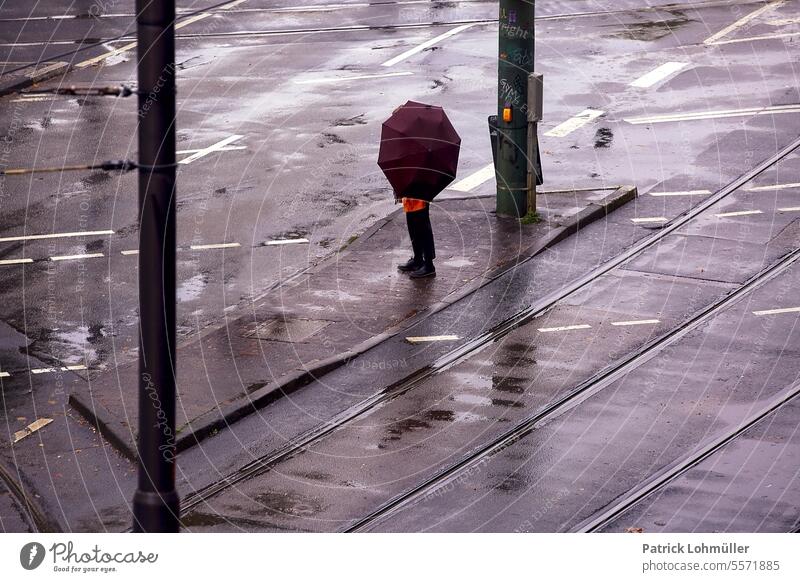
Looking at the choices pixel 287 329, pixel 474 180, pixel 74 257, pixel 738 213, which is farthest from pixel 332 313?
pixel 738 213

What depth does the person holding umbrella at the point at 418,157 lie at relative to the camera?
1602 cm

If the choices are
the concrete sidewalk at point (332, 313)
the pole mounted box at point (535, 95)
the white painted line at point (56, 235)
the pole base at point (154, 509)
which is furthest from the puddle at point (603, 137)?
the pole base at point (154, 509)

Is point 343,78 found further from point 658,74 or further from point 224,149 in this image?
point 658,74

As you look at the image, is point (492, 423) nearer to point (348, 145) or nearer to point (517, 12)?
point (517, 12)

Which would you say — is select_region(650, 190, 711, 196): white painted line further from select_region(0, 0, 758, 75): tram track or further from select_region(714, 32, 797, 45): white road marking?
select_region(0, 0, 758, 75): tram track

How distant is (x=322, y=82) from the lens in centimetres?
2511

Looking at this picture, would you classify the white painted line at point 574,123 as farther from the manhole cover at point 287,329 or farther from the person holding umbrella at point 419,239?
the manhole cover at point 287,329

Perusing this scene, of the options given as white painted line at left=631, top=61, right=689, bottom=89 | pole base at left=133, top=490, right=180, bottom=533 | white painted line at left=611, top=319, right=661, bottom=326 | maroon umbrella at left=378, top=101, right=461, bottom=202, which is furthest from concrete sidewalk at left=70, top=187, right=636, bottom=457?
white painted line at left=631, top=61, right=689, bottom=89

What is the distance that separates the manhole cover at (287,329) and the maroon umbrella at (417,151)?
196 cm

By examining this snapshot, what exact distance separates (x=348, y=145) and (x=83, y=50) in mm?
8939

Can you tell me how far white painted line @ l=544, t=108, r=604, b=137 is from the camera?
71.4 feet

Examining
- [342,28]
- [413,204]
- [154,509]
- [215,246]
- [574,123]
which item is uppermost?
[154,509]

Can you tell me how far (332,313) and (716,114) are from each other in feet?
30.5

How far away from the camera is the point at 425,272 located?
16438 mm
